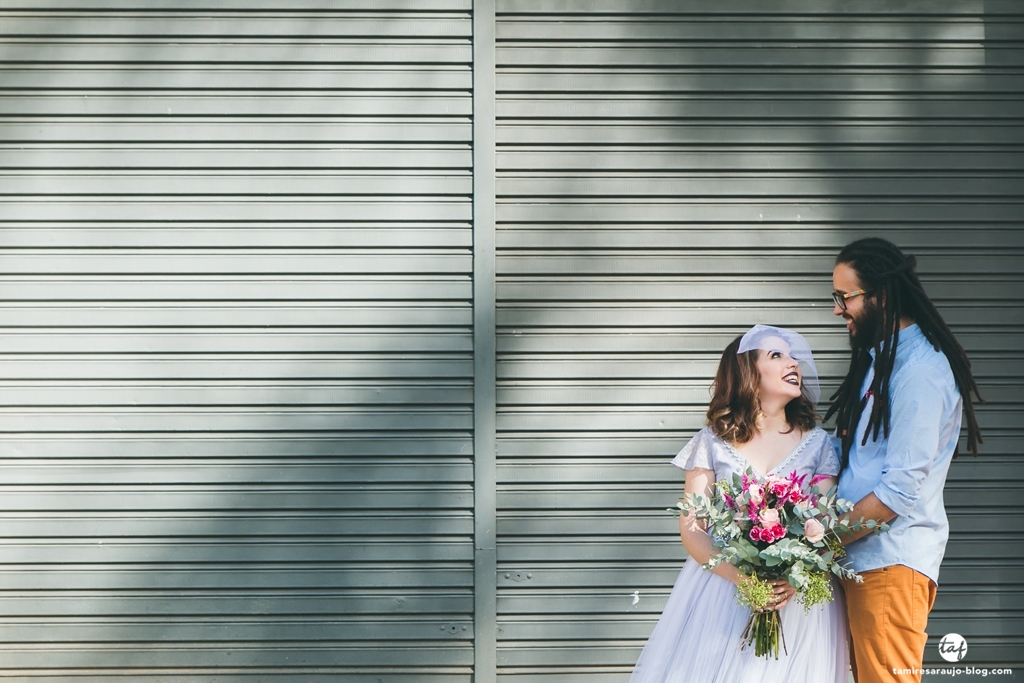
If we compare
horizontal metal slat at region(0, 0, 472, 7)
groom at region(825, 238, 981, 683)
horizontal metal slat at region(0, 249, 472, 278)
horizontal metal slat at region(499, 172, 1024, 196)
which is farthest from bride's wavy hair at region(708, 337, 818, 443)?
horizontal metal slat at region(0, 0, 472, 7)

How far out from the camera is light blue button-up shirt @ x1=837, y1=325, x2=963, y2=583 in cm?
343

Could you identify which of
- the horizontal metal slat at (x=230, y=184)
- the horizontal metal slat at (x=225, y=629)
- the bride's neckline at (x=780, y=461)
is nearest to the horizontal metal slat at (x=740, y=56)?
the horizontal metal slat at (x=230, y=184)

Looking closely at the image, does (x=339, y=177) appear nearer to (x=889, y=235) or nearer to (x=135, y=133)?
(x=135, y=133)

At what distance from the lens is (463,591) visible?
16.5 ft

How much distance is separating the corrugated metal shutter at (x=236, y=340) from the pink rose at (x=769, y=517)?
2030 mm

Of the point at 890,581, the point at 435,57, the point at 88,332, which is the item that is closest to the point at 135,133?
the point at 88,332

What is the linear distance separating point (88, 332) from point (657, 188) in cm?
316

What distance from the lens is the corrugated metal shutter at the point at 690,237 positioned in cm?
506

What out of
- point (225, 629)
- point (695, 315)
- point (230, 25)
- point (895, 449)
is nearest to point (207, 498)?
point (225, 629)

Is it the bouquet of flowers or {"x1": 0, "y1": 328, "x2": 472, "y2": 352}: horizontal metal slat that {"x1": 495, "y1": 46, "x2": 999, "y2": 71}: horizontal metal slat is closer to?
{"x1": 0, "y1": 328, "x2": 472, "y2": 352}: horizontal metal slat

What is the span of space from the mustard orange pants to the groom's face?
2.89 ft

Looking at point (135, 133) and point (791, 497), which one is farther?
point (135, 133)

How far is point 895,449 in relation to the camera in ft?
11.4

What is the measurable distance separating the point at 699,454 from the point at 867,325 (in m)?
0.83
